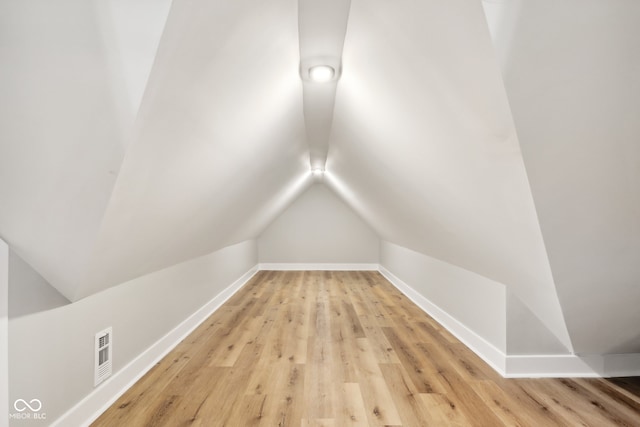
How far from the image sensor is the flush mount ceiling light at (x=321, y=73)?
196cm

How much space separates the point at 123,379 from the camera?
2.22 metres

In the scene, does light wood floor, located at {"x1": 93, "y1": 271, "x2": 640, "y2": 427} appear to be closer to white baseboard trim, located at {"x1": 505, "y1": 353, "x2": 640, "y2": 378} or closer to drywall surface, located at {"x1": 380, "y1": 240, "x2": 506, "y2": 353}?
white baseboard trim, located at {"x1": 505, "y1": 353, "x2": 640, "y2": 378}

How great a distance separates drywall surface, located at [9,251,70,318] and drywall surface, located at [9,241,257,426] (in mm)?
36

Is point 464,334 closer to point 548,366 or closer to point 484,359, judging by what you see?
point 484,359

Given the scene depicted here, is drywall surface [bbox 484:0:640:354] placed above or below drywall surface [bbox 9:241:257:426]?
above

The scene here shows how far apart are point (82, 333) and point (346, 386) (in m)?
1.54

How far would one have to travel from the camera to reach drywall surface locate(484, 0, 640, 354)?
3.03ft

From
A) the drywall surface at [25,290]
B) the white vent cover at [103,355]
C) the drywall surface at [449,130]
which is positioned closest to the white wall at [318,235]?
the drywall surface at [449,130]

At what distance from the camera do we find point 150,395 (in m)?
2.16

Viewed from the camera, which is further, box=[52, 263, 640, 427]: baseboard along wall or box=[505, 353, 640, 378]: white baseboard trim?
box=[505, 353, 640, 378]: white baseboard trim

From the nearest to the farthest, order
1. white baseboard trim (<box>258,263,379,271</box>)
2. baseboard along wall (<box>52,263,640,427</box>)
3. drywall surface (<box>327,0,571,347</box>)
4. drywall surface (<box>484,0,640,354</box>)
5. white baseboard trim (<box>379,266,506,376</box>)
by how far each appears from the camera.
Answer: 1. drywall surface (<box>484,0,640,354</box>)
2. drywall surface (<box>327,0,571,347</box>)
3. baseboard along wall (<box>52,263,640,427</box>)
4. white baseboard trim (<box>379,266,506,376</box>)
5. white baseboard trim (<box>258,263,379,271</box>)

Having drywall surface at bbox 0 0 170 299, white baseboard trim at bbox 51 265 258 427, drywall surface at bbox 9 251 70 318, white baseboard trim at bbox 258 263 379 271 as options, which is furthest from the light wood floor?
white baseboard trim at bbox 258 263 379 271

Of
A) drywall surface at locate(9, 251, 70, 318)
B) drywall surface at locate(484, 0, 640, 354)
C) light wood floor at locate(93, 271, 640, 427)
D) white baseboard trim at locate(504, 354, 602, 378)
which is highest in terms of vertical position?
drywall surface at locate(484, 0, 640, 354)

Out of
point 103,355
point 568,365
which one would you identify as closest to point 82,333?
point 103,355
